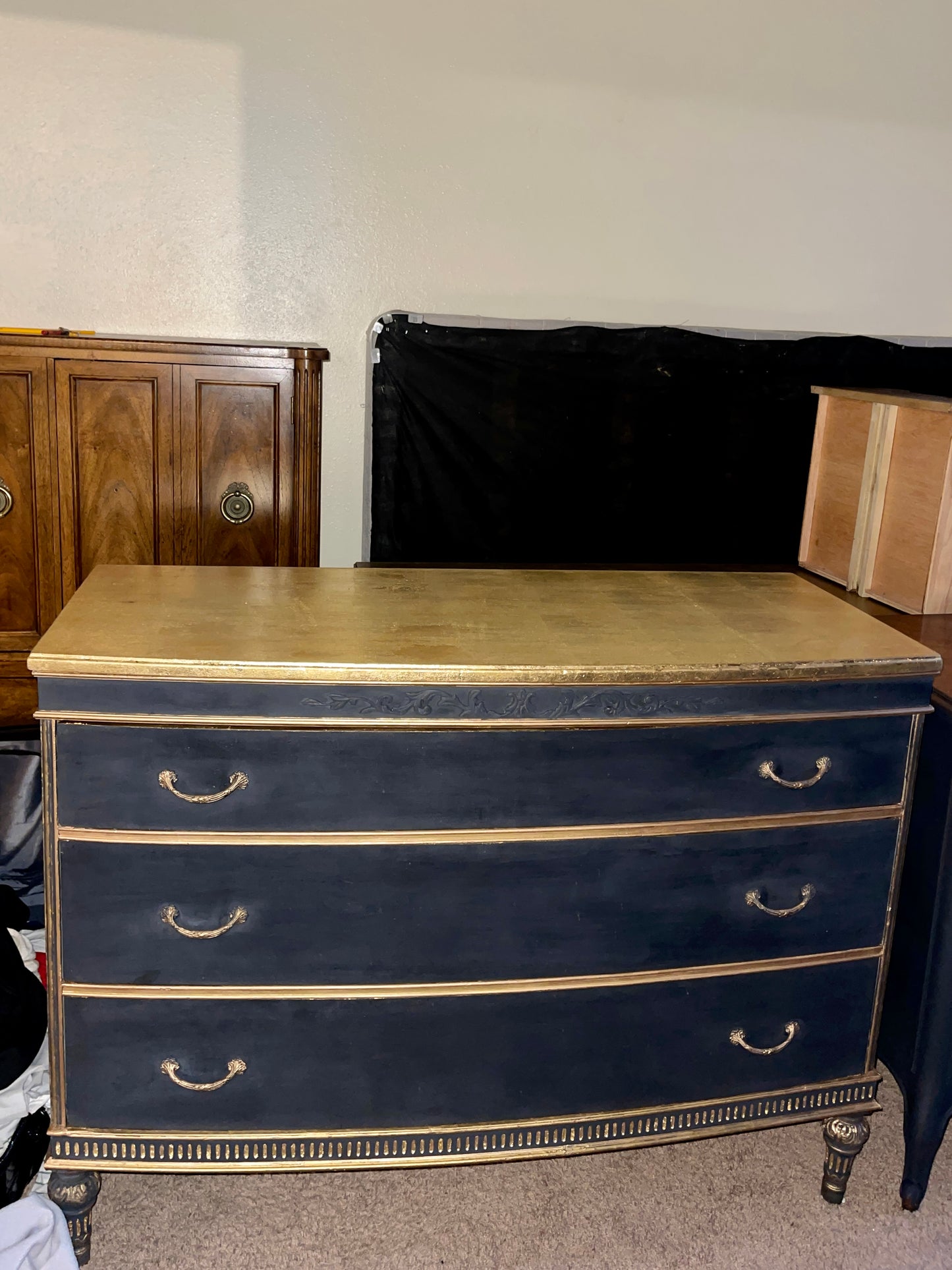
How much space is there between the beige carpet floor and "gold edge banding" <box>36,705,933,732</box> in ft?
2.66

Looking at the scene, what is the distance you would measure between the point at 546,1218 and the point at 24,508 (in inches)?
75.2

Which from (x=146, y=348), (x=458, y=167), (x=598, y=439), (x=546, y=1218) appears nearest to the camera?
(x=546, y=1218)

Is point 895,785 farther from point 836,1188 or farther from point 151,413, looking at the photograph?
point 151,413

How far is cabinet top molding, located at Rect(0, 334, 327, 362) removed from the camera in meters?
2.58

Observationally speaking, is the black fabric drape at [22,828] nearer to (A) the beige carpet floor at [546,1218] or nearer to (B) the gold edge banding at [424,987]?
(A) the beige carpet floor at [546,1218]

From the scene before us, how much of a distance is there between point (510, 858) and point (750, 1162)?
0.85m

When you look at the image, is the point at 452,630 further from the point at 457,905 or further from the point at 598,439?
the point at 598,439

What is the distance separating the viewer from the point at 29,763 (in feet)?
7.53

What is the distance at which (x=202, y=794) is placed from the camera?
4.91ft

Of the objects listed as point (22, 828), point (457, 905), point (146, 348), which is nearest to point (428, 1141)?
point (457, 905)

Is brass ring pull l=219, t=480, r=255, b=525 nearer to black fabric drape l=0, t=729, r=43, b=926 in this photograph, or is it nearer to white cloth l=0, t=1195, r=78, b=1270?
black fabric drape l=0, t=729, r=43, b=926

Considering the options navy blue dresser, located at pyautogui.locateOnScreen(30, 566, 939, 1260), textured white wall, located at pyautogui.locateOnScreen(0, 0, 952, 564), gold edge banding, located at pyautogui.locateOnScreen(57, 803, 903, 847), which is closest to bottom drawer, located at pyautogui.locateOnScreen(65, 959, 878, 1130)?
Answer: navy blue dresser, located at pyautogui.locateOnScreen(30, 566, 939, 1260)

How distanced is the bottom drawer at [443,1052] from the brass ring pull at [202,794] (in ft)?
0.99

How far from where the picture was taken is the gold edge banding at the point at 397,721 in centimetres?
146
